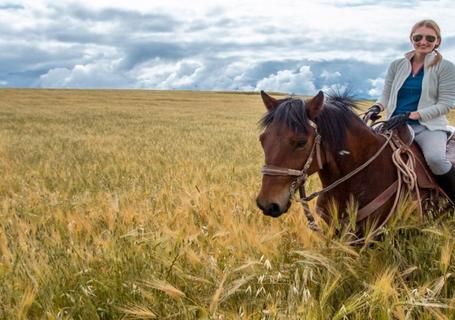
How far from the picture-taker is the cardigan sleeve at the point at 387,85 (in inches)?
188

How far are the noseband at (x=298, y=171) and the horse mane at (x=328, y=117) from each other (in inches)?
4.2

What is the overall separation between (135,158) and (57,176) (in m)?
2.68

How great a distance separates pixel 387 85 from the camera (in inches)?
192

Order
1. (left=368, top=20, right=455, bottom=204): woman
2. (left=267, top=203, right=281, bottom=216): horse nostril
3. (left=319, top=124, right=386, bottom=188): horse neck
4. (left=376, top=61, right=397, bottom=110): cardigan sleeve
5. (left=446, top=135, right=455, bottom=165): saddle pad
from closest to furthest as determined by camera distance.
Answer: (left=267, top=203, right=281, bottom=216): horse nostril → (left=319, top=124, right=386, bottom=188): horse neck → (left=368, top=20, right=455, bottom=204): woman → (left=446, top=135, right=455, bottom=165): saddle pad → (left=376, top=61, right=397, bottom=110): cardigan sleeve

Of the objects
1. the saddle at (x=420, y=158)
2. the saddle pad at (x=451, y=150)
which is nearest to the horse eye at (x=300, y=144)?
the saddle at (x=420, y=158)

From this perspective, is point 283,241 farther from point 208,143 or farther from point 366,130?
point 208,143

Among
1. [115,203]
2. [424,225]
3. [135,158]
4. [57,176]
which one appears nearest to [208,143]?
[135,158]

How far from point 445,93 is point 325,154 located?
60.3 inches

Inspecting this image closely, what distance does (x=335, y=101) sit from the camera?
392cm

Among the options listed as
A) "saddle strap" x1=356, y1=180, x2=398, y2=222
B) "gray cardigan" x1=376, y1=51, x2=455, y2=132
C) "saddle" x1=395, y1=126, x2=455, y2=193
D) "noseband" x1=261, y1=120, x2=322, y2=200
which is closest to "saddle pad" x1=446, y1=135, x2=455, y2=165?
"saddle" x1=395, y1=126, x2=455, y2=193

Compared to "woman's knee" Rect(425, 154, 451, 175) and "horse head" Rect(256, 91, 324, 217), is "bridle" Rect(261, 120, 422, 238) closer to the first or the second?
"horse head" Rect(256, 91, 324, 217)

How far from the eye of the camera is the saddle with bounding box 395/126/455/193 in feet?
13.5

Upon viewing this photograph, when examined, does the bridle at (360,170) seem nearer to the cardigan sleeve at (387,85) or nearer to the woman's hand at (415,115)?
the woman's hand at (415,115)

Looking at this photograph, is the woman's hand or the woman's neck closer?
the woman's hand
